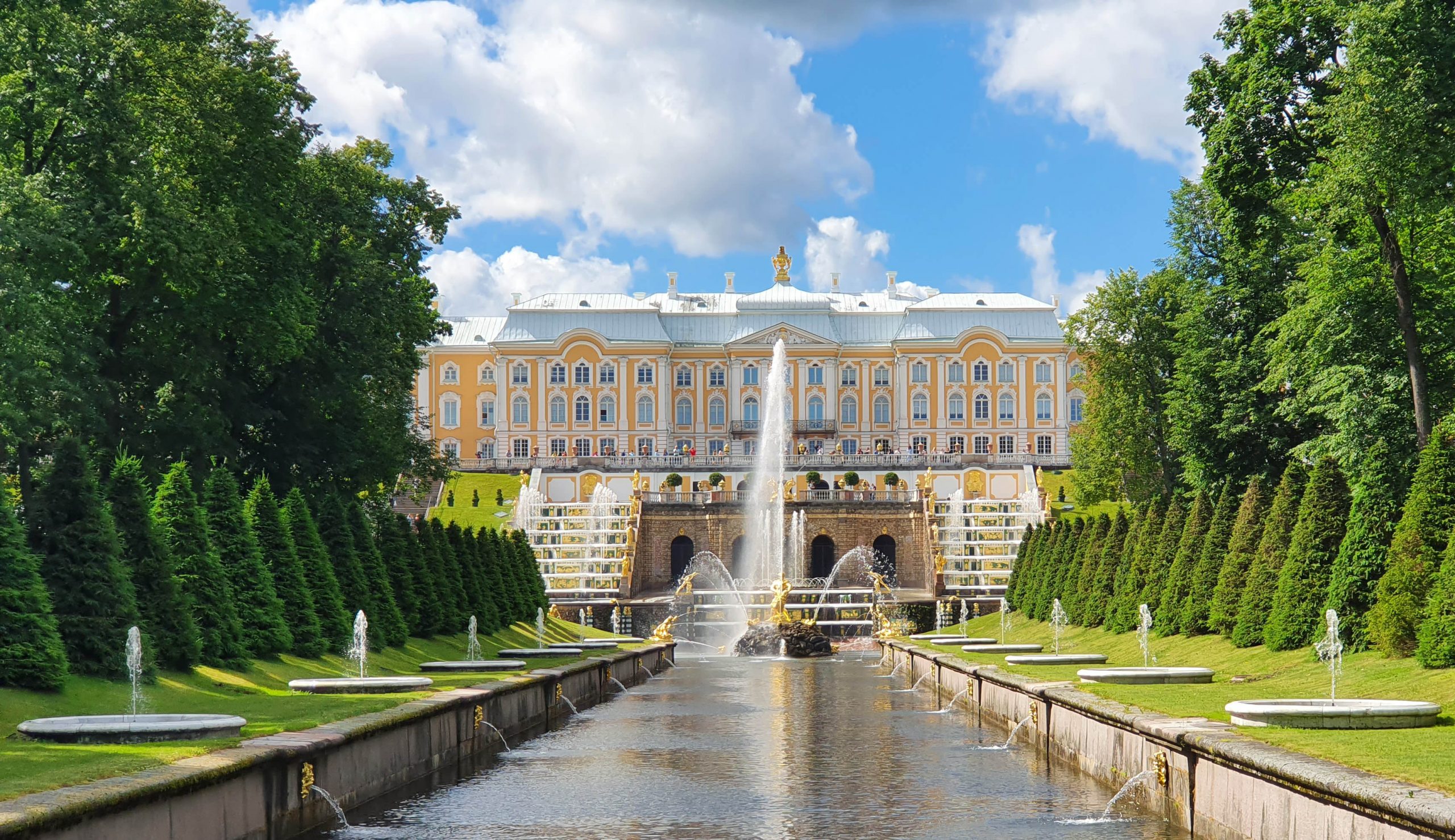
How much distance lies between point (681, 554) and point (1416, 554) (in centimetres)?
4859

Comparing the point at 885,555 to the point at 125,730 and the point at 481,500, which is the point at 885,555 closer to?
the point at 481,500

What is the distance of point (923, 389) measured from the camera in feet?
324

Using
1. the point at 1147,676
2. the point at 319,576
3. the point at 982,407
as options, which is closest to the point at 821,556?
the point at 982,407

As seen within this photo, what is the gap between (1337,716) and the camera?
37.3 ft

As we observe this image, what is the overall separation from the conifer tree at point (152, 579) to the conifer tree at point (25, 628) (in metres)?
2.13

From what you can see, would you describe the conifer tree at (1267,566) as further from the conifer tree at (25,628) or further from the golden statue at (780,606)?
the golden statue at (780,606)

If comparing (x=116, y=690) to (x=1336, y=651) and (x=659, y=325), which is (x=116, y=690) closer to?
(x=1336, y=651)

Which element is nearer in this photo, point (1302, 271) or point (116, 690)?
point (116, 690)

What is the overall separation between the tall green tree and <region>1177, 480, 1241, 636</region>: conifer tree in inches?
541

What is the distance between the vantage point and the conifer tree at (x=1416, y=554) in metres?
16.4

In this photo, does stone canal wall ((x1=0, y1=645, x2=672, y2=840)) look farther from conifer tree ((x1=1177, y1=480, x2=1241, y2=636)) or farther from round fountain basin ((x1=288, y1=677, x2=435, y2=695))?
conifer tree ((x1=1177, y1=480, x2=1241, y2=636))

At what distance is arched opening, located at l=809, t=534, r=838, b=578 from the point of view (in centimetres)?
6362

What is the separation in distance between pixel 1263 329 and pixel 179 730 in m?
25.0

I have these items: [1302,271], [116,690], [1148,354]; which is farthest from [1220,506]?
[1148,354]
